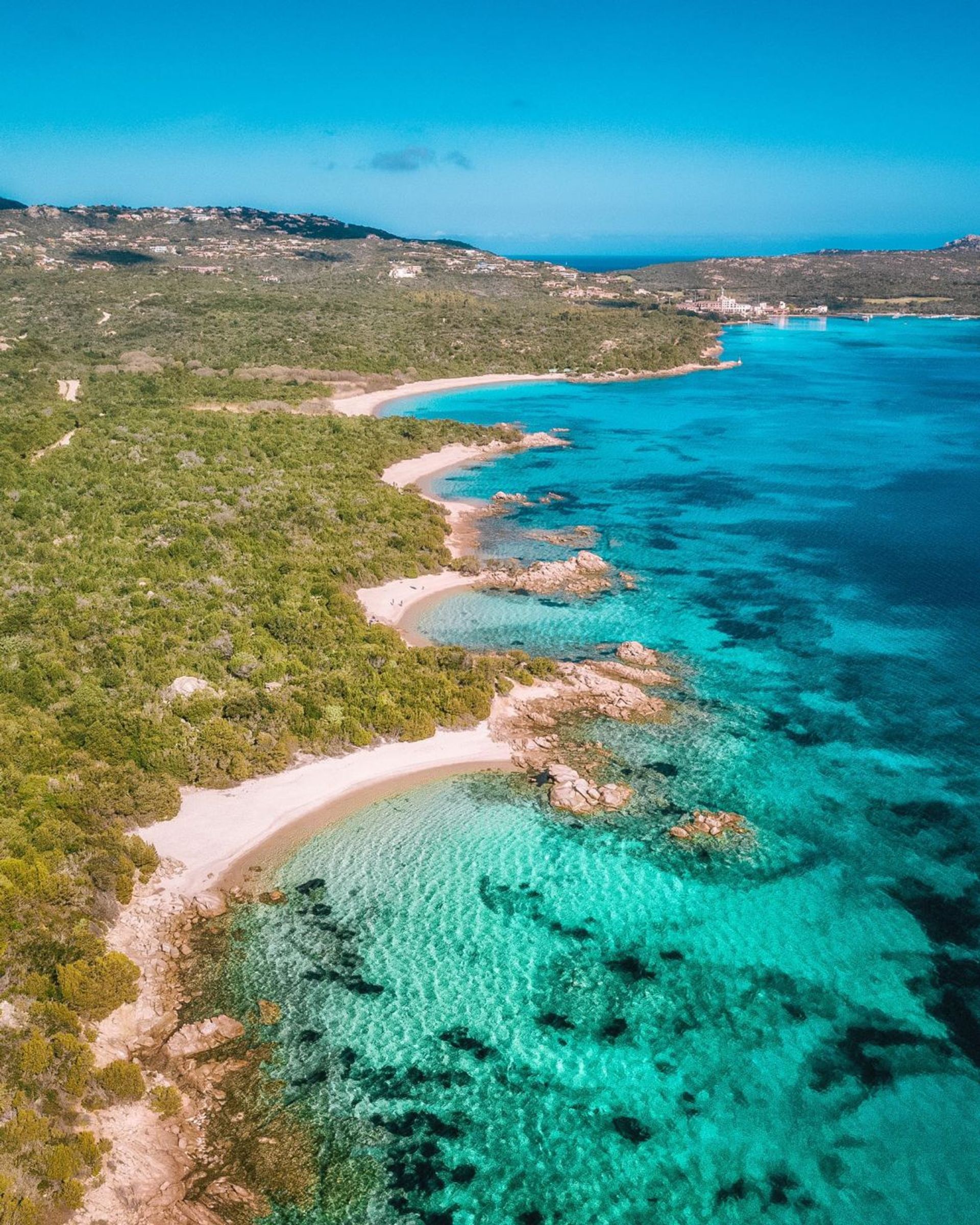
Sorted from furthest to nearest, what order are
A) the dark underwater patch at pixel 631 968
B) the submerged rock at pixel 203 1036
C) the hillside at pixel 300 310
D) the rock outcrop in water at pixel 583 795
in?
the hillside at pixel 300 310 → the rock outcrop in water at pixel 583 795 → the dark underwater patch at pixel 631 968 → the submerged rock at pixel 203 1036

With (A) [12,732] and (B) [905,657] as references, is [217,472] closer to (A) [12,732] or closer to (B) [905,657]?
(A) [12,732]

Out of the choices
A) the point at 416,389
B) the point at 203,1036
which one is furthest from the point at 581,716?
the point at 416,389

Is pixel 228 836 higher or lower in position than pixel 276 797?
lower

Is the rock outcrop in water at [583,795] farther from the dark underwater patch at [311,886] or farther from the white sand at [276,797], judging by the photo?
the dark underwater patch at [311,886]

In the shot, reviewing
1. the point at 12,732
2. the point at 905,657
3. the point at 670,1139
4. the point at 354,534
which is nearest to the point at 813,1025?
the point at 670,1139

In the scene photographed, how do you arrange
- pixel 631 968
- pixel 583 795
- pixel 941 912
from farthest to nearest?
pixel 583 795, pixel 941 912, pixel 631 968

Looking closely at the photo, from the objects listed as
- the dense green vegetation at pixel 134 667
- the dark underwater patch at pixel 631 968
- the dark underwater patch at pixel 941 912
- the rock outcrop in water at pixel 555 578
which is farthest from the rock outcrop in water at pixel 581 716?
the dark underwater patch at pixel 941 912

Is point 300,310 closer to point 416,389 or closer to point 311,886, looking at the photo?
point 416,389
